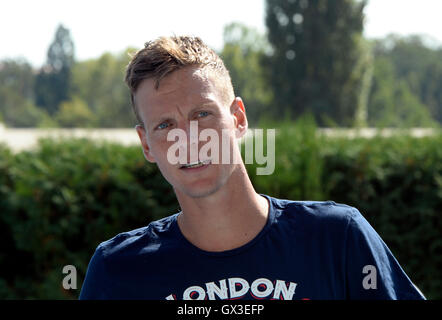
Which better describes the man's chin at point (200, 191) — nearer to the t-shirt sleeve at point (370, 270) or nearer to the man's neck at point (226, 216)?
the man's neck at point (226, 216)

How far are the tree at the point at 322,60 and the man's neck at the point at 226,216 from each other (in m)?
30.2

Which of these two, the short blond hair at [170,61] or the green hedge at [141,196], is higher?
Answer: the short blond hair at [170,61]

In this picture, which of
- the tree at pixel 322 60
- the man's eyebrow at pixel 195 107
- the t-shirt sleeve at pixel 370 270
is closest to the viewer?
the t-shirt sleeve at pixel 370 270

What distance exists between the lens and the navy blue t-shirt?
5.18 feet

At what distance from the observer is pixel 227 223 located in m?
1.70

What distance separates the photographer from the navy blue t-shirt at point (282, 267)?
1.58m

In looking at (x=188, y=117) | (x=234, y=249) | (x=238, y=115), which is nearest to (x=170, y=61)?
(x=188, y=117)

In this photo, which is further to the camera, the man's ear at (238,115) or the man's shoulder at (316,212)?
the man's ear at (238,115)

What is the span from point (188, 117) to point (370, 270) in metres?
0.78

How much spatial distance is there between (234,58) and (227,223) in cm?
4640

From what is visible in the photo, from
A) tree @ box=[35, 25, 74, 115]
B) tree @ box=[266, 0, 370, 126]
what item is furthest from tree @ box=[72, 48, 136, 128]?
tree @ box=[266, 0, 370, 126]

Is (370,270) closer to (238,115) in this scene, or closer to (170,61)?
(238,115)

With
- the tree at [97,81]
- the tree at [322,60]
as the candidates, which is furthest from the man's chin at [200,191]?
the tree at [97,81]
